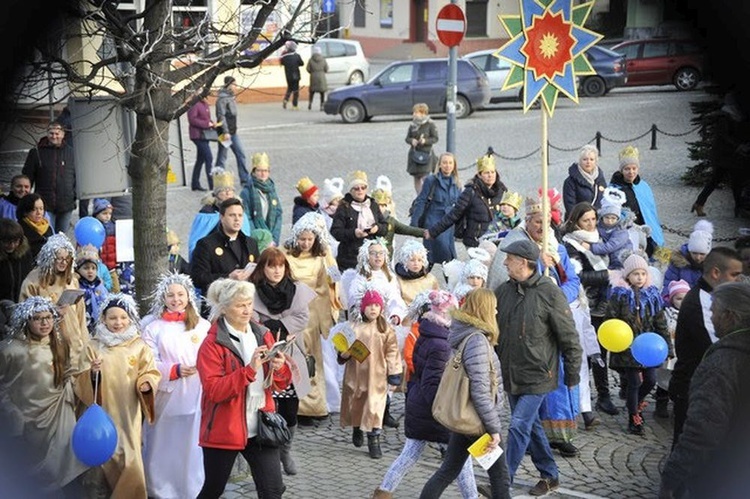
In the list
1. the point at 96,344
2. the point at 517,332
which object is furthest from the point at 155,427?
the point at 517,332

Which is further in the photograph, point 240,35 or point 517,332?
point 240,35

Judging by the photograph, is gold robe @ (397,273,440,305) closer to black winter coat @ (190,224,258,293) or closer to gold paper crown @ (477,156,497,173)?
black winter coat @ (190,224,258,293)

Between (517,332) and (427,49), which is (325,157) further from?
(427,49)

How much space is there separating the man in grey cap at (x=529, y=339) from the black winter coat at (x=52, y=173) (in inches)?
271

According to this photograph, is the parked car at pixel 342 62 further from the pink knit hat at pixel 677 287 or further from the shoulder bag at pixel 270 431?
the shoulder bag at pixel 270 431

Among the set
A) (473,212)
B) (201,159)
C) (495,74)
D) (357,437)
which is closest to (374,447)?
(357,437)

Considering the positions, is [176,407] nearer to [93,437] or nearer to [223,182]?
[93,437]

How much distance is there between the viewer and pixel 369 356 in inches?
374

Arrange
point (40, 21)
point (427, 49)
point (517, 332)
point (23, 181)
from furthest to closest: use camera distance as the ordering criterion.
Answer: point (427, 49), point (23, 181), point (517, 332), point (40, 21)

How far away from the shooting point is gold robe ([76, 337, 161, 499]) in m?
7.91

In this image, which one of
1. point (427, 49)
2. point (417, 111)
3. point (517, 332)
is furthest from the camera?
point (427, 49)

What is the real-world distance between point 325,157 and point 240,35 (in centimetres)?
1435

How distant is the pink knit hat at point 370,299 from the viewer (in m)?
9.46

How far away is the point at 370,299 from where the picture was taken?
9469 mm
